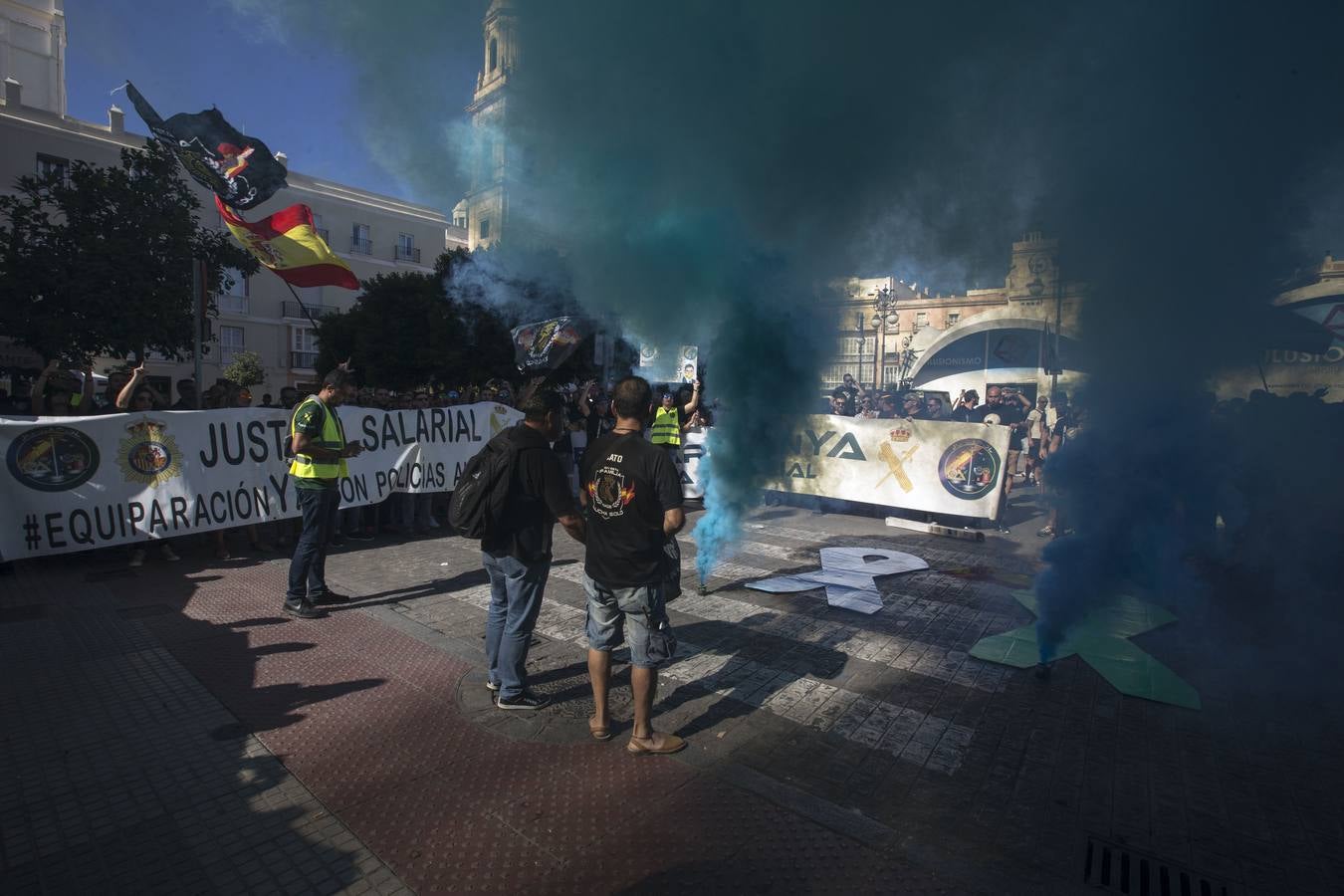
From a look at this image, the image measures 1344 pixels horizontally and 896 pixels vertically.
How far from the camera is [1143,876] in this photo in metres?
2.71

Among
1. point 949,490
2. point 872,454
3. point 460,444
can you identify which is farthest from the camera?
point 872,454

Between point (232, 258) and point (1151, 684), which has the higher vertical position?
point (232, 258)

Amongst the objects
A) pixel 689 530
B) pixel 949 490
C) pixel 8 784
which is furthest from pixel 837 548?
pixel 8 784

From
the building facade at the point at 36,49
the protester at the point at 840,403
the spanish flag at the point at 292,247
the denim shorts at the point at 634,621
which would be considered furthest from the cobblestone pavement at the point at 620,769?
the building facade at the point at 36,49

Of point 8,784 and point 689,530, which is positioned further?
point 689,530

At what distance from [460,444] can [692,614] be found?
5.16 m

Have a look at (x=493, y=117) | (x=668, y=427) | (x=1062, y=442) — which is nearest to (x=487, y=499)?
(x=493, y=117)

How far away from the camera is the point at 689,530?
9656 mm

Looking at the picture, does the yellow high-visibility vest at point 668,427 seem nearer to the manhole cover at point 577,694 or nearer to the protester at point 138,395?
the manhole cover at point 577,694

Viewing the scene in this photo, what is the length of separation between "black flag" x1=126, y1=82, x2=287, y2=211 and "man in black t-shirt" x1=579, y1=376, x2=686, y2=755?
8.90m

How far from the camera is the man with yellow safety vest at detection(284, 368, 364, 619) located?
537cm

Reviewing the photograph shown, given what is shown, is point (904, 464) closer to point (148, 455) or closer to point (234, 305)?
point (148, 455)

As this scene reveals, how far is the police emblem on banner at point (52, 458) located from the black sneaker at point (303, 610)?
2.88 meters

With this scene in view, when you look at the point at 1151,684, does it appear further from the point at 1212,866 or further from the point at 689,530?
the point at 689,530
